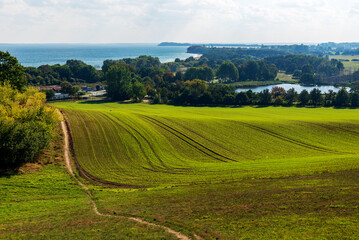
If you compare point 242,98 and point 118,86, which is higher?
point 118,86

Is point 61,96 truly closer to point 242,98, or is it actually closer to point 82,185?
point 242,98

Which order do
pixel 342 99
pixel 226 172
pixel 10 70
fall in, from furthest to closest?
pixel 342 99 < pixel 10 70 < pixel 226 172

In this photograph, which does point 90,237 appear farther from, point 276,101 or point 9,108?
point 276,101

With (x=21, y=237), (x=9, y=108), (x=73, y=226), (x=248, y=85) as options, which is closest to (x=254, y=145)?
(x=73, y=226)

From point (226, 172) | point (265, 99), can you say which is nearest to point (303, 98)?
point (265, 99)

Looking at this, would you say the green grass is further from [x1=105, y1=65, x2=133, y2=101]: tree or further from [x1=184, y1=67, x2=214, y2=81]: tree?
[x1=184, y1=67, x2=214, y2=81]: tree
